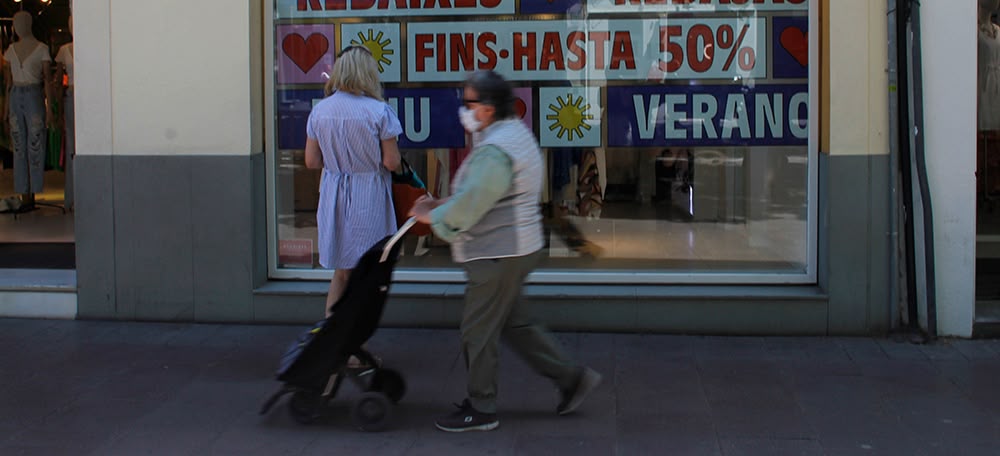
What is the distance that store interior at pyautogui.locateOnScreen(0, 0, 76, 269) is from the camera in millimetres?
10047

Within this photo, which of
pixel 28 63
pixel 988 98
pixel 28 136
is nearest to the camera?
pixel 988 98

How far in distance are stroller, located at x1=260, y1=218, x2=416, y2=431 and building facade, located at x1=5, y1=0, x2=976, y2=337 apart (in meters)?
2.10

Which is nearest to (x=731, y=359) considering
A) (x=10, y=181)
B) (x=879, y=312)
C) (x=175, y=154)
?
(x=879, y=312)

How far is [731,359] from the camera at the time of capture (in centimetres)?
648

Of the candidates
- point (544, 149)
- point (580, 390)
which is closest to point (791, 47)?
point (544, 149)

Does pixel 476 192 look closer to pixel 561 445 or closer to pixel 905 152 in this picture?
pixel 561 445

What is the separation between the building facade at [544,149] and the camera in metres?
7.13

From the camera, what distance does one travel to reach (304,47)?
7539 mm

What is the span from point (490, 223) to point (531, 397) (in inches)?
50.9

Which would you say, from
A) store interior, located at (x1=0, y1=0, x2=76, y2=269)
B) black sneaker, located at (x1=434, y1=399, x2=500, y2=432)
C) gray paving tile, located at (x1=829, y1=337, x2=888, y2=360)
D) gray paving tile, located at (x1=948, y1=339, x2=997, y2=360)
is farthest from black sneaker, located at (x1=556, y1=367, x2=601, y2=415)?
store interior, located at (x1=0, y1=0, x2=76, y2=269)

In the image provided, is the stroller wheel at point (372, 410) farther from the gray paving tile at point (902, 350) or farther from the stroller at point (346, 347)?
the gray paving tile at point (902, 350)

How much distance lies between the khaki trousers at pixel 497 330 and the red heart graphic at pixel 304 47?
10.4 feet

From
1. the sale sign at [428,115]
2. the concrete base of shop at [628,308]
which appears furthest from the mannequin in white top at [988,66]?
the sale sign at [428,115]

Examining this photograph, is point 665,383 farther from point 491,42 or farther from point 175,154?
point 175,154
